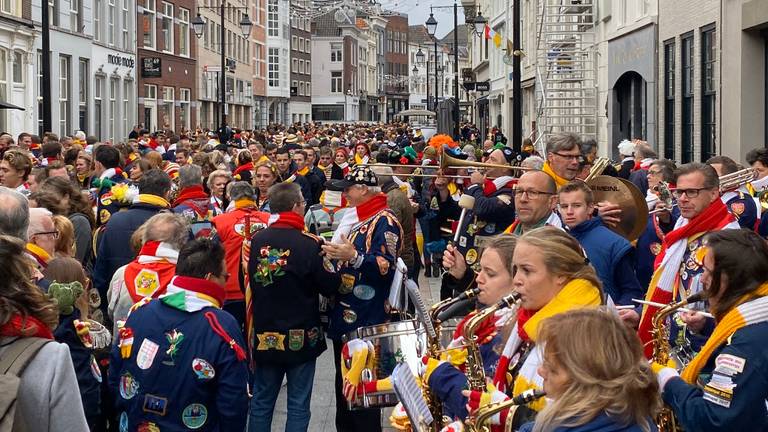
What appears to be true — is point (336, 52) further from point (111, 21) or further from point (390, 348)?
point (390, 348)

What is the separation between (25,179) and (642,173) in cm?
625

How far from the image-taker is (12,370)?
3260 millimetres

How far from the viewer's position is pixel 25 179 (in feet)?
31.9

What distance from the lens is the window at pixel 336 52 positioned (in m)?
111

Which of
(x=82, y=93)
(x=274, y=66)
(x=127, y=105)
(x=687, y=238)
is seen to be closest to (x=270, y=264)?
(x=687, y=238)

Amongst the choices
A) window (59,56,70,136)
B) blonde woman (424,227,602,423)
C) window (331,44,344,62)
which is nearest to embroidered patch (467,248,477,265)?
blonde woman (424,227,602,423)

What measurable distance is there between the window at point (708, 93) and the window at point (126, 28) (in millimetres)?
28736

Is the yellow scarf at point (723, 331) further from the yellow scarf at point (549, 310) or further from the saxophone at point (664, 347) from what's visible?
the yellow scarf at point (549, 310)

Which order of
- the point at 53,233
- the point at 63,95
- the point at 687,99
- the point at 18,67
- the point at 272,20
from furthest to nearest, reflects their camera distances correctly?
the point at 272,20
the point at 63,95
the point at 18,67
the point at 687,99
the point at 53,233

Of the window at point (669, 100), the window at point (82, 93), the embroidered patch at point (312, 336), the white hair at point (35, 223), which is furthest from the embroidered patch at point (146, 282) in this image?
the window at point (82, 93)

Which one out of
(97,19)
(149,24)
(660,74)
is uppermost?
(149,24)

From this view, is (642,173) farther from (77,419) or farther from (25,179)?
(77,419)

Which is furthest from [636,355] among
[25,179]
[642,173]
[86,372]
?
[642,173]

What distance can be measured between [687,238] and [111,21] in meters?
37.7
